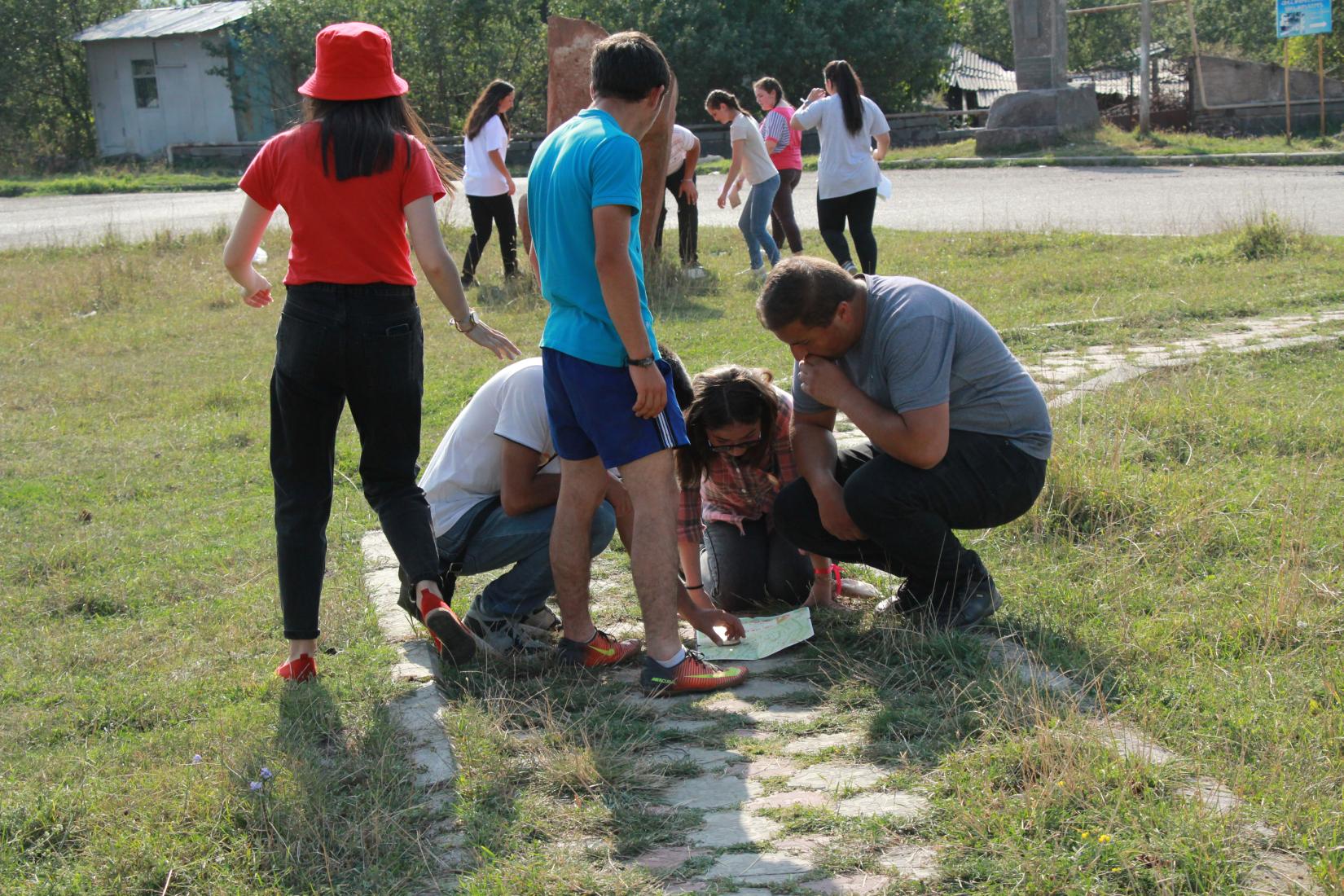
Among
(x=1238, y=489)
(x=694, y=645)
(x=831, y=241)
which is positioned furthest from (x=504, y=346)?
(x=831, y=241)

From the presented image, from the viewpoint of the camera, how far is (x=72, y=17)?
39.8m

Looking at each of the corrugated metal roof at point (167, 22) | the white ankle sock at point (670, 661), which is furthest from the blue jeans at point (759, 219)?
the corrugated metal roof at point (167, 22)

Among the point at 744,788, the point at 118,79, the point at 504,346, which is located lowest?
the point at 744,788

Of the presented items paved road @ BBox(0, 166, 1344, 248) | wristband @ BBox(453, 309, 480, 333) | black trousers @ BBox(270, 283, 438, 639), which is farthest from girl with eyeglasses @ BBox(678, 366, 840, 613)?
paved road @ BBox(0, 166, 1344, 248)

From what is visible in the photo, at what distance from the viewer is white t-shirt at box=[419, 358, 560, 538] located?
13.2 ft

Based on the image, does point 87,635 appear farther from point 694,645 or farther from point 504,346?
point 694,645

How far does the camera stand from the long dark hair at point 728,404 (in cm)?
416

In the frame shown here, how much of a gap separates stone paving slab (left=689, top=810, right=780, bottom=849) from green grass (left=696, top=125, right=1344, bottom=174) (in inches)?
788

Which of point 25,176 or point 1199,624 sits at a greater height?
point 25,176

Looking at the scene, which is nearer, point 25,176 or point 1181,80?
point 1181,80

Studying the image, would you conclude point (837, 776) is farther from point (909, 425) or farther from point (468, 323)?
point (468, 323)

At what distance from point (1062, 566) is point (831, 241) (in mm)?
5958

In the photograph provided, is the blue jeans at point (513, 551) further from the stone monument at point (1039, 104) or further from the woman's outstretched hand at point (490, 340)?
the stone monument at point (1039, 104)

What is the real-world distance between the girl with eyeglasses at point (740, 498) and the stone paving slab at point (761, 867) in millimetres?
1515
